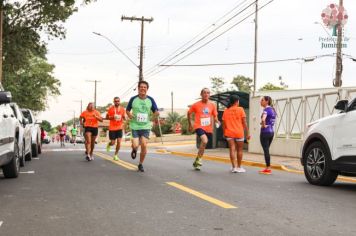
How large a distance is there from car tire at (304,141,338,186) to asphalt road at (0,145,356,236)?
0.18m

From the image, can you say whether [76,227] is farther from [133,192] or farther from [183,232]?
[133,192]

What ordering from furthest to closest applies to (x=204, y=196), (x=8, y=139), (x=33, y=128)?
(x=33, y=128), (x=8, y=139), (x=204, y=196)

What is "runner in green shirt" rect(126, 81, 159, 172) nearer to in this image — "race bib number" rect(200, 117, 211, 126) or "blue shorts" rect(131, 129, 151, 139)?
"blue shorts" rect(131, 129, 151, 139)

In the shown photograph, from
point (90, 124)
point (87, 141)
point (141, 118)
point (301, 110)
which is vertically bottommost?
point (87, 141)

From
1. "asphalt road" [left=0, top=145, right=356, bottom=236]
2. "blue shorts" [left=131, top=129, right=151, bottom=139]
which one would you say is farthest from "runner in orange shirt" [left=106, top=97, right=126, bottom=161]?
"asphalt road" [left=0, top=145, right=356, bottom=236]

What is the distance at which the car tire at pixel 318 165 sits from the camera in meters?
8.55

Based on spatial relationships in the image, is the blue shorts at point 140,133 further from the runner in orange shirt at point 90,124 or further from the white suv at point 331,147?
the runner in orange shirt at point 90,124

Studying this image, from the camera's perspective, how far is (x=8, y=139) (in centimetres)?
879

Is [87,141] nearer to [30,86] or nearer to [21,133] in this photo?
[21,133]

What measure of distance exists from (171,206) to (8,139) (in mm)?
3761

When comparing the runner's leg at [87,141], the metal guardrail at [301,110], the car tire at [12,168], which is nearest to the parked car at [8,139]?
the car tire at [12,168]

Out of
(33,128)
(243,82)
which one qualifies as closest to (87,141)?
(33,128)

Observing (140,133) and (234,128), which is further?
(234,128)

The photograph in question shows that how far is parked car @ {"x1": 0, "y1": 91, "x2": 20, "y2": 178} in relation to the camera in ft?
26.6
